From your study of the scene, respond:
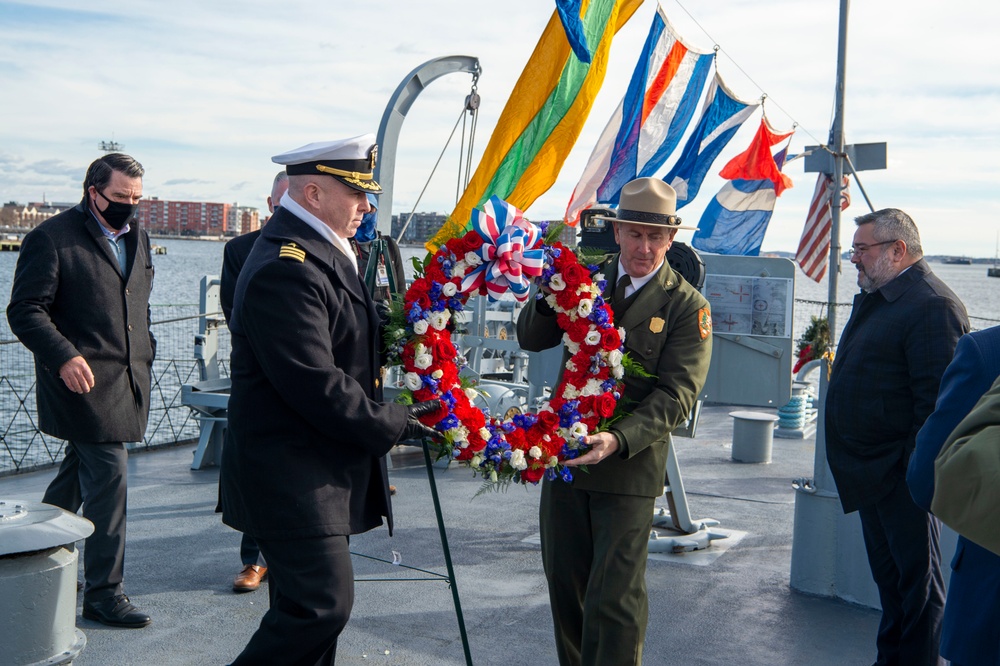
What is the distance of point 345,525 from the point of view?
2984 mm

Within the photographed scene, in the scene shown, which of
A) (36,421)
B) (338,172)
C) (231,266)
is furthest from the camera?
(36,421)

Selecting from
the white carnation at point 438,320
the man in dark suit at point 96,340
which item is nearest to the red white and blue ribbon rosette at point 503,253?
the white carnation at point 438,320

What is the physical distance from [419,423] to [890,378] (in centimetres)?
203

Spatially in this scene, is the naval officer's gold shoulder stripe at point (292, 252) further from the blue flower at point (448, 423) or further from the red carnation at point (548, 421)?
the red carnation at point (548, 421)

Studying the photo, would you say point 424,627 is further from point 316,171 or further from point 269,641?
point 316,171

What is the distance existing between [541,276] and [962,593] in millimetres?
1827

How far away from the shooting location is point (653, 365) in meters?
3.71

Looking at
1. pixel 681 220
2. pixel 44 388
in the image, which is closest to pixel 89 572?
pixel 44 388

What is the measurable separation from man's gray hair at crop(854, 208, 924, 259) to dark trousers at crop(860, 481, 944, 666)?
99 centimetres

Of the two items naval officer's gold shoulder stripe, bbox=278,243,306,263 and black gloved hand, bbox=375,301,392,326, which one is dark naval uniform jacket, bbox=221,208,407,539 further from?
black gloved hand, bbox=375,301,392,326

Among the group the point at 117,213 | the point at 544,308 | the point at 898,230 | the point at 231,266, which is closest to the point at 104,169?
the point at 117,213

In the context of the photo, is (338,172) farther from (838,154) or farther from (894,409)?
(838,154)

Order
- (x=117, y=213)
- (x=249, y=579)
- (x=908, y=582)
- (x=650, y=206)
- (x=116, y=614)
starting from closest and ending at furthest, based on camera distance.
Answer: (x=650, y=206) → (x=908, y=582) → (x=116, y=614) → (x=117, y=213) → (x=249, y=579)

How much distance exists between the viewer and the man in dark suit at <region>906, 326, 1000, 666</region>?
84.9 inches
